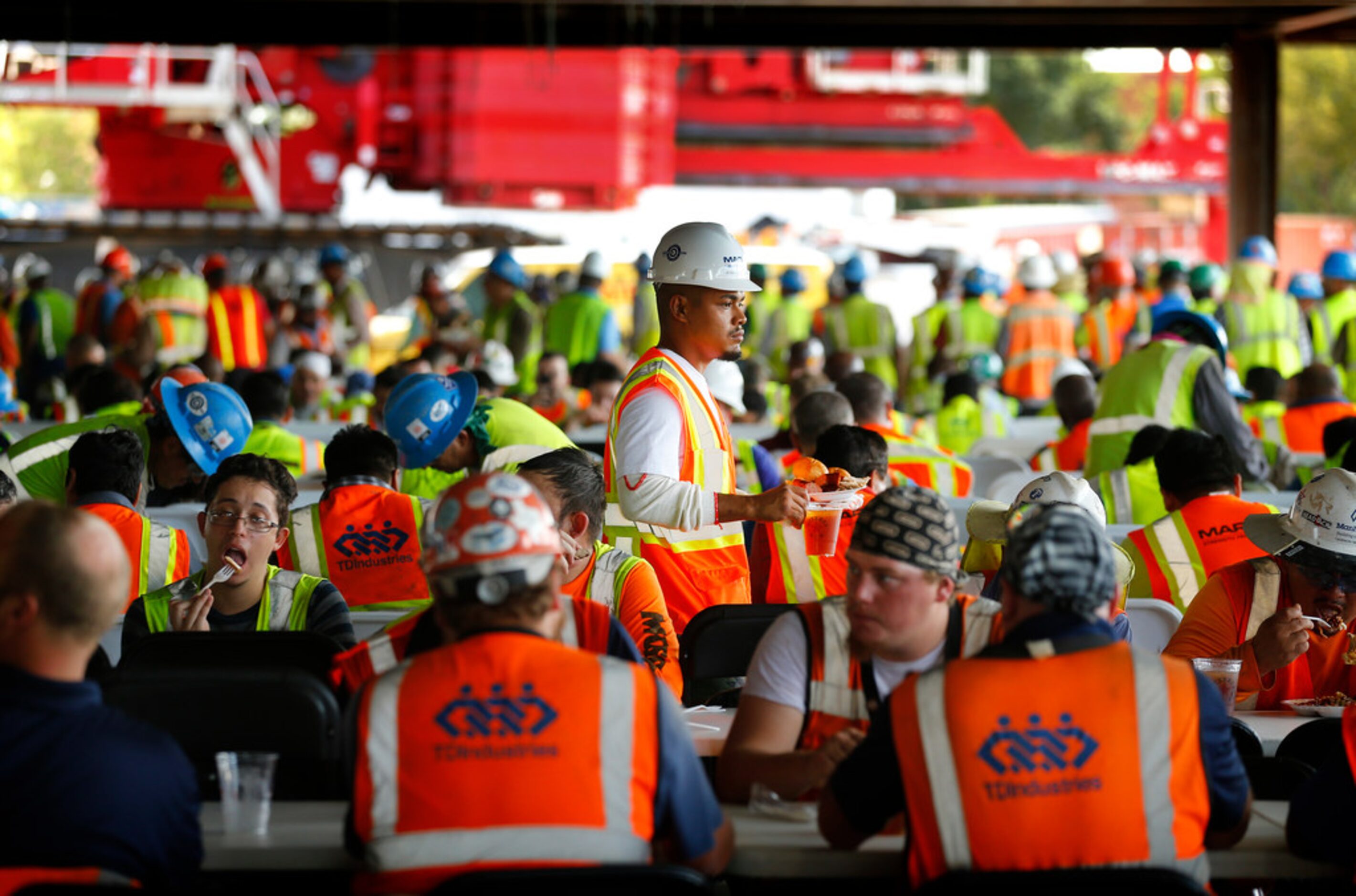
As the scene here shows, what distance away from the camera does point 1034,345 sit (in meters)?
13.2

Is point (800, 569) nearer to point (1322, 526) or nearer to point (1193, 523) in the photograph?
point (1193, 523)

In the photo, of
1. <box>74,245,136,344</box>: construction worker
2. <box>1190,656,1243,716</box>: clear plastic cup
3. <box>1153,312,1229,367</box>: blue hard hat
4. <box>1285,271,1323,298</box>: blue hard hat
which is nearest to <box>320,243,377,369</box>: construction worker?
<box>74,245,136,344</box>: construction worker

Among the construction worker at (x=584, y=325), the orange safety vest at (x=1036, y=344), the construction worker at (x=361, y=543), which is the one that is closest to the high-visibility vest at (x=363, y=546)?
the construction worker at (x=361, y=543)

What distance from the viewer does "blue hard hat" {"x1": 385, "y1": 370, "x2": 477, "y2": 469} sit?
5898mm

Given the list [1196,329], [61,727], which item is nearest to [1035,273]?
[1196,329]

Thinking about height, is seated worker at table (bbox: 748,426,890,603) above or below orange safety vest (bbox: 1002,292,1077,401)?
below

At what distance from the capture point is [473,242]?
22.2 metres

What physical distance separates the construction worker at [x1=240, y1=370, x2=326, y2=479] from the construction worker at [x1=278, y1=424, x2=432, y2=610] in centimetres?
130

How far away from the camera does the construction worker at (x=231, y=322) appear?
14336 millimetres

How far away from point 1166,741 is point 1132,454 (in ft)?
13.6

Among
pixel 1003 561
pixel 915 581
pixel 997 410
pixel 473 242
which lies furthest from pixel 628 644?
pixel 473 242

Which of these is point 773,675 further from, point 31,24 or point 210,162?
point 210,162

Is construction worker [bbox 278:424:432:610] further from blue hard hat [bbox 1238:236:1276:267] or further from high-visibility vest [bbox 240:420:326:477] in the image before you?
blue hard hat [bbox 1238:236:1276:267]

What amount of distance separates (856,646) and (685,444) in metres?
1.46
